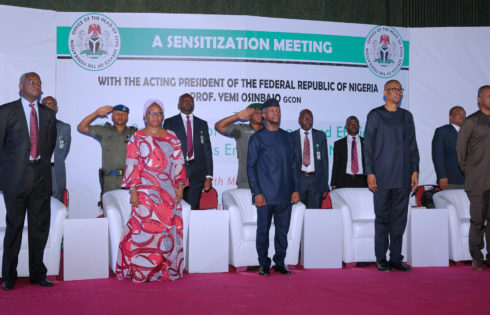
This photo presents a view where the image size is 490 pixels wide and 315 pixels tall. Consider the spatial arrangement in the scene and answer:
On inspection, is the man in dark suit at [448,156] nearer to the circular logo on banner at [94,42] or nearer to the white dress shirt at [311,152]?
the white dress shirt at [311,152]

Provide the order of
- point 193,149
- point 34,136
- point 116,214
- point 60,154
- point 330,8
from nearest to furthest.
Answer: point 34,136, point 116,214, point 193,149, point 60,154, point 330,8

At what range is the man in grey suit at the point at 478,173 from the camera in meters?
5.65

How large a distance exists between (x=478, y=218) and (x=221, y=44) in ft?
13.0

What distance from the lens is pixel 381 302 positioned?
4.09 m

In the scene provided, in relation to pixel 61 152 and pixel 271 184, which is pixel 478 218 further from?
pixel 61 152

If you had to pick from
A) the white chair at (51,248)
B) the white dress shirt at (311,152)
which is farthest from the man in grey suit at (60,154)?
the white dress shirt at (311,152)

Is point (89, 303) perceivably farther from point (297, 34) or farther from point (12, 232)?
point (297, 34)

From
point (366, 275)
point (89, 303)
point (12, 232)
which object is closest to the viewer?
point (89, 303)

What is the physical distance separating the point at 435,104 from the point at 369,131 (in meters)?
3.16

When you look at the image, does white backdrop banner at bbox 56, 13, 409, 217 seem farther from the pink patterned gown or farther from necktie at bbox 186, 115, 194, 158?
the pink patterned gown

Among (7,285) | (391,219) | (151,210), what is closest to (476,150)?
(391,219)

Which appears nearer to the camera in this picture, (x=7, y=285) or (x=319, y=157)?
(x=7, y=285)

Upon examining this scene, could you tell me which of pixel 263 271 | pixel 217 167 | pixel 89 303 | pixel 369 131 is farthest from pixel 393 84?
pixel 89 303

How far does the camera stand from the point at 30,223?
4715 mm
